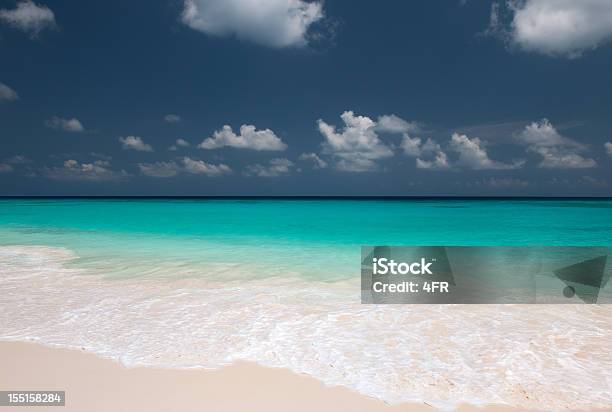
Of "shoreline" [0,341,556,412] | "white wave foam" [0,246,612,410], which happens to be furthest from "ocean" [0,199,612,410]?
"shoreline" [0,341,556,412]

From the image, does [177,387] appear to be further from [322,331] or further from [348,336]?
[348,336]

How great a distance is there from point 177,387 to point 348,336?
6.70 ft

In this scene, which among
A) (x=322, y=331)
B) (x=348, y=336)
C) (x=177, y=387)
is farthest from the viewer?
(x=322, y=331)

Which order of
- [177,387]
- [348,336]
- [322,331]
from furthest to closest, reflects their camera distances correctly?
[322,331]
[348,336]
[177,387]

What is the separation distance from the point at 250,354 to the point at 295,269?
491 cm

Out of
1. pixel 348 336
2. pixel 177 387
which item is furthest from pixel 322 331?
pixel 177 387

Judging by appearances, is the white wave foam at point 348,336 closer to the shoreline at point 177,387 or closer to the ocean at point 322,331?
the ocean at point 322,331

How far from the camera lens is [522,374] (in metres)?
3.47

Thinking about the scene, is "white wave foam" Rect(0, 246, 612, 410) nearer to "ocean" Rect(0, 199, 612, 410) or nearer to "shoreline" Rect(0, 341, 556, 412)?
"ocean" Rect(0, 199, 612, 410)

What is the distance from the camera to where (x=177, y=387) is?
10.6 feet

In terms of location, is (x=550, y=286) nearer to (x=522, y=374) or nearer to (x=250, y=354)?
(x=522, y=374)

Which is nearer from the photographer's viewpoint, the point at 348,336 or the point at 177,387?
the point at 177,387

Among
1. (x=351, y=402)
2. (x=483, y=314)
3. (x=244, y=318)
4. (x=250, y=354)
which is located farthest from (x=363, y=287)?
(x=351, y=402)

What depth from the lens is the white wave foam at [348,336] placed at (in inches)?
131
